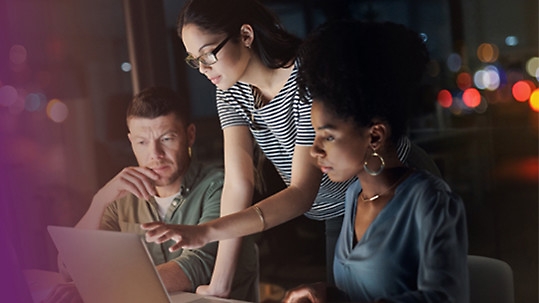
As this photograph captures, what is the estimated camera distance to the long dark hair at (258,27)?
1.79 m

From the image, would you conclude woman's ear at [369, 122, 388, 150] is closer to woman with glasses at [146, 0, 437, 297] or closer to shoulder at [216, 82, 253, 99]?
woman with glasses at [146, 0, 437, 297]

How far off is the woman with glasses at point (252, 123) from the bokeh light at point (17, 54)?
0.58 m

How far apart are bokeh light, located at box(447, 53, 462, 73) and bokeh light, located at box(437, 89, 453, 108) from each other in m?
0.06

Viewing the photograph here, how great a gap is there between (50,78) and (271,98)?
0.78m

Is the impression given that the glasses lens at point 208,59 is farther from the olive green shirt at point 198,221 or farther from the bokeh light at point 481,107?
the bokeh light at point 481,107

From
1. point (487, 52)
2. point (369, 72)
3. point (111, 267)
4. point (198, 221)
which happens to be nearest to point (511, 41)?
point (487, 52)

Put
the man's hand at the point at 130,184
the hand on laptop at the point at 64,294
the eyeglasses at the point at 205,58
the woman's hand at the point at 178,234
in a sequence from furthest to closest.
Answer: the hand on laptop at the point at 64,294 < the man's hand at the point at 130,184 < the woman's hand at the point at 178,234 < the eyeglasses at the point at 205,58

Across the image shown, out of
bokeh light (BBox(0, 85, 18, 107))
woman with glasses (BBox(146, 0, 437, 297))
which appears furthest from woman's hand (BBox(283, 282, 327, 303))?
bokeh light (BBox(0, 85, 18, 107))

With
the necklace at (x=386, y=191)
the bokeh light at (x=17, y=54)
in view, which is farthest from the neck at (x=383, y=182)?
the bokeh light at (x=17, y=54)

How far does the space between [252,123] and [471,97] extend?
1.85ft

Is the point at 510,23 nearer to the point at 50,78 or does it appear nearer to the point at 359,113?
the point at 359,113

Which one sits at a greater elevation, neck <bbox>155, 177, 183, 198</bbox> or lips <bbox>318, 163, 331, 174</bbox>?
lips <bbox>318, 163, 331, 174</bbox>

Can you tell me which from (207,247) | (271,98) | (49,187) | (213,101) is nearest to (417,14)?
(271,98)

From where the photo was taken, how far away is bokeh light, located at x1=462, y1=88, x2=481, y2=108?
171 centimetres
